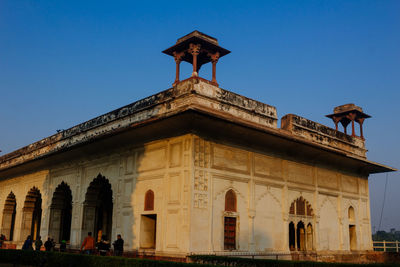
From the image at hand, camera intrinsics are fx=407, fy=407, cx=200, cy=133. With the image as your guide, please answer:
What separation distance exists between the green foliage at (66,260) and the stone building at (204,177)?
2163mm

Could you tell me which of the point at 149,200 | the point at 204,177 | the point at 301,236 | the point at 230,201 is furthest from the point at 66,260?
the point at 301,236

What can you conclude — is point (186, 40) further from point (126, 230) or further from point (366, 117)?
point (366, 117)

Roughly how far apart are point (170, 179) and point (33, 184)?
1158 centimetres

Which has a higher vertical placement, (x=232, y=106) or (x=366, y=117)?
(x=366, y=117)

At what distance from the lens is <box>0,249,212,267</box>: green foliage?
10.6 m

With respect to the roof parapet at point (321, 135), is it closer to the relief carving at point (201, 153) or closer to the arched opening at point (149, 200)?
the relief carving at point (201, 153)

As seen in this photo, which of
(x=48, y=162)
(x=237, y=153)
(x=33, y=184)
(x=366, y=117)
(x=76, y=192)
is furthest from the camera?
(x=366, y=117)

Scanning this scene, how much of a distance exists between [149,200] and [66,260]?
3337 mm

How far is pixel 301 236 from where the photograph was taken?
57.0ft

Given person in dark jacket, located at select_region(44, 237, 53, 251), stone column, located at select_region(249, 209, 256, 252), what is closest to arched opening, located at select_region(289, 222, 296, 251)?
stone column, located at select_region(249, 209, 256, 252)

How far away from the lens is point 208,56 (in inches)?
637

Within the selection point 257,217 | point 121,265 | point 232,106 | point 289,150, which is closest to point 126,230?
point 121,265

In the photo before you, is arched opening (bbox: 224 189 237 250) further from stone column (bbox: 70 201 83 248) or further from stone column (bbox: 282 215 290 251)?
stone column (bbox: 70 201 83 248)

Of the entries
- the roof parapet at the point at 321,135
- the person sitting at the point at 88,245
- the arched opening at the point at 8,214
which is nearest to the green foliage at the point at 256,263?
the person sitting at the point at 88,245
